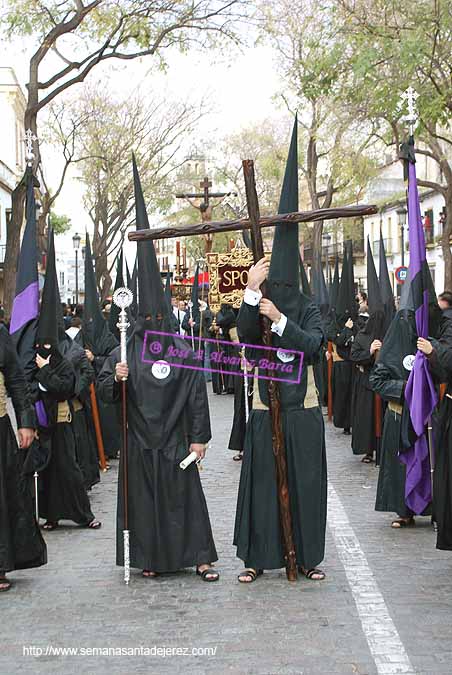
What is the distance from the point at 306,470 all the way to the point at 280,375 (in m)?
0.65

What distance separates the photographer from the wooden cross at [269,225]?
5.96m

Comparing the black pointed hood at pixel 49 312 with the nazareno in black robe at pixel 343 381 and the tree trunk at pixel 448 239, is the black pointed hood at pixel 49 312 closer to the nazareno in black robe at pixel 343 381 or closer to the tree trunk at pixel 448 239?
the nazareno in black robe at pixel 343 381

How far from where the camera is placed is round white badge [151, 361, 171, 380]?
21.6ft

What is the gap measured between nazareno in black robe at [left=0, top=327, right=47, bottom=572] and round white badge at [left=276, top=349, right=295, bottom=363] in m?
1.76

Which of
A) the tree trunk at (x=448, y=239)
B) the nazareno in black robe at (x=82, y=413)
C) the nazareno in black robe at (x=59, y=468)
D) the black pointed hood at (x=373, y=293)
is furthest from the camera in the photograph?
the tree trunk at (x=448, y=239)

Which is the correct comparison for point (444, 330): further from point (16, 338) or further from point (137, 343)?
point (16, 338)

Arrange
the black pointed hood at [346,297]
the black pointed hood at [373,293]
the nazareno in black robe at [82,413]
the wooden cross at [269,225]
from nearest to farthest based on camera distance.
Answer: the wooden cross at [269,225], the nazareno in black robe at [82,413], the black pointed hood at [373,293], the black pointed hood at [346,297]

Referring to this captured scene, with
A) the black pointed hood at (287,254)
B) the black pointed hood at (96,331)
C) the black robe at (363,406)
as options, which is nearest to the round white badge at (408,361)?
the black pointed hood at (287,254)

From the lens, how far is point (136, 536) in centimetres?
657

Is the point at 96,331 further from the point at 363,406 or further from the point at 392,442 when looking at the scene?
the point at 392,442

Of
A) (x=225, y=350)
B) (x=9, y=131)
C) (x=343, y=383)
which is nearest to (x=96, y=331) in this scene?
(x=343, y=383)

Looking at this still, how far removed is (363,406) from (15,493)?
562 centimetres

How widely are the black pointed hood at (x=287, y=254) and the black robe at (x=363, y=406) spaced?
15.0 ft

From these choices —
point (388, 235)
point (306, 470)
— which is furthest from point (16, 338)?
point (388, 235)
